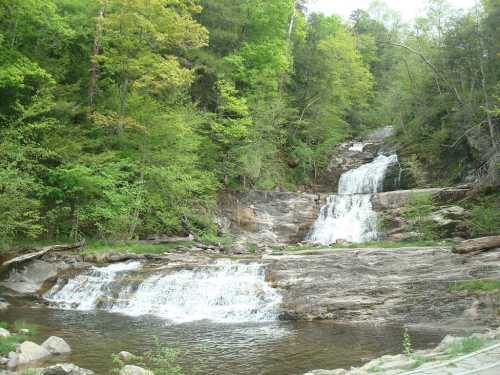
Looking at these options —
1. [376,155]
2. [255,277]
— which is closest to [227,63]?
[376,155]

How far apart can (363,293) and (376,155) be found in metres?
18.6

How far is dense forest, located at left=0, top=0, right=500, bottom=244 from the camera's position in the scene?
18.2 metres

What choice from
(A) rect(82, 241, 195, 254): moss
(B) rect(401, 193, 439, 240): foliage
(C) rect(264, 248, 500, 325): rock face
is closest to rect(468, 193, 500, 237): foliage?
(B) rect(401, 193, 439, 240): foliage

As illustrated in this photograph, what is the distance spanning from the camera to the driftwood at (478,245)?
42.3 feet

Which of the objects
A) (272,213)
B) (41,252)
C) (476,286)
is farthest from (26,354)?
(272,213)

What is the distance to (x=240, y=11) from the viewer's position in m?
28.5

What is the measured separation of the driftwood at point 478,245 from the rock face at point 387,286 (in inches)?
11.6

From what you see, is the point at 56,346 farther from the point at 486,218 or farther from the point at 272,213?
the point at 272,213

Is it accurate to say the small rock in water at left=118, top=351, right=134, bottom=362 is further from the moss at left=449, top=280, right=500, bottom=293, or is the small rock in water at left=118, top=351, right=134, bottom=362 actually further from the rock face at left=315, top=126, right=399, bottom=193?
the rock face at left=315, top=126, right=399, bottom=193

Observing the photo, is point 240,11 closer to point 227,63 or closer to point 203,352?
point 227,63

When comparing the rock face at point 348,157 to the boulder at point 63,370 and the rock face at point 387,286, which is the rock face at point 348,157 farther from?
the boulder at point 63,370

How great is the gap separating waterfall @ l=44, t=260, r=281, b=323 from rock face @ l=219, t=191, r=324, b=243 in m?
8.10

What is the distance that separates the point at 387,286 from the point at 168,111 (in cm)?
1361

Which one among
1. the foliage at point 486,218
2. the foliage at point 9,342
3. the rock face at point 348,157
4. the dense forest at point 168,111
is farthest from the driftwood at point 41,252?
the rock face at point 348,157
